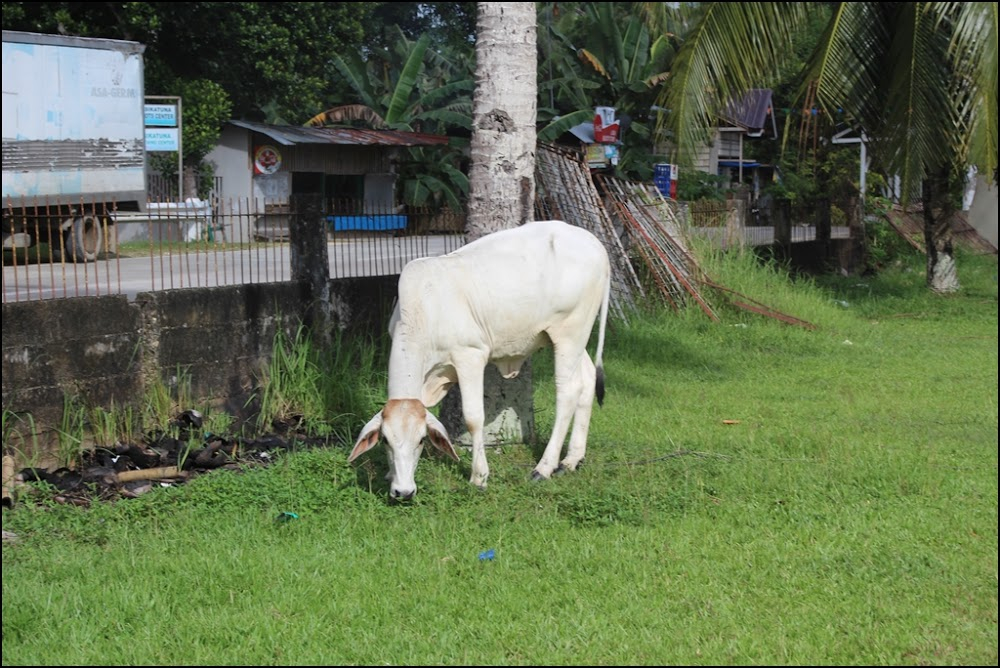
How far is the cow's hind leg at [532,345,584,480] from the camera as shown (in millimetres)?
6637

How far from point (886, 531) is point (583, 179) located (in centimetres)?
785

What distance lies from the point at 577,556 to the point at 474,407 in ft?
4.56

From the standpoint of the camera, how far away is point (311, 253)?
9.04 metres

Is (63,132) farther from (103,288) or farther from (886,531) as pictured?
(886,531)

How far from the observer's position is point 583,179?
12844 millimetres

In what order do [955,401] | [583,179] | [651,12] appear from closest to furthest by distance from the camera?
1. [955,401]
2. [583,179]
3. [651,12]

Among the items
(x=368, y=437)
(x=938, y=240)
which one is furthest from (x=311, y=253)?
(x=938, y=240)

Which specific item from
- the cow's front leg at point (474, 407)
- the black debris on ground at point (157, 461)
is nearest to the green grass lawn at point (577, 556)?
the cow's front leg at point (474, 407)

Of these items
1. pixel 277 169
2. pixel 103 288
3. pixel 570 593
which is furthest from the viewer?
pixel 277 169

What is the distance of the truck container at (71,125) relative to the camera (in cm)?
1450

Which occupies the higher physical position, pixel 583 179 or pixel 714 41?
pixel 714 41

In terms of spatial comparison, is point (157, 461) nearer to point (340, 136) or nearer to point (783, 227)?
point (783, 227)

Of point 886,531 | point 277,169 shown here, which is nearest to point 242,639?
point 886,531

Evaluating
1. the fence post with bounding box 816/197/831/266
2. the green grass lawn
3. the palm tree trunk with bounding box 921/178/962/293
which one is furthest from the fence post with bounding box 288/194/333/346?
the fence post with bounding box 816/197/831/266
